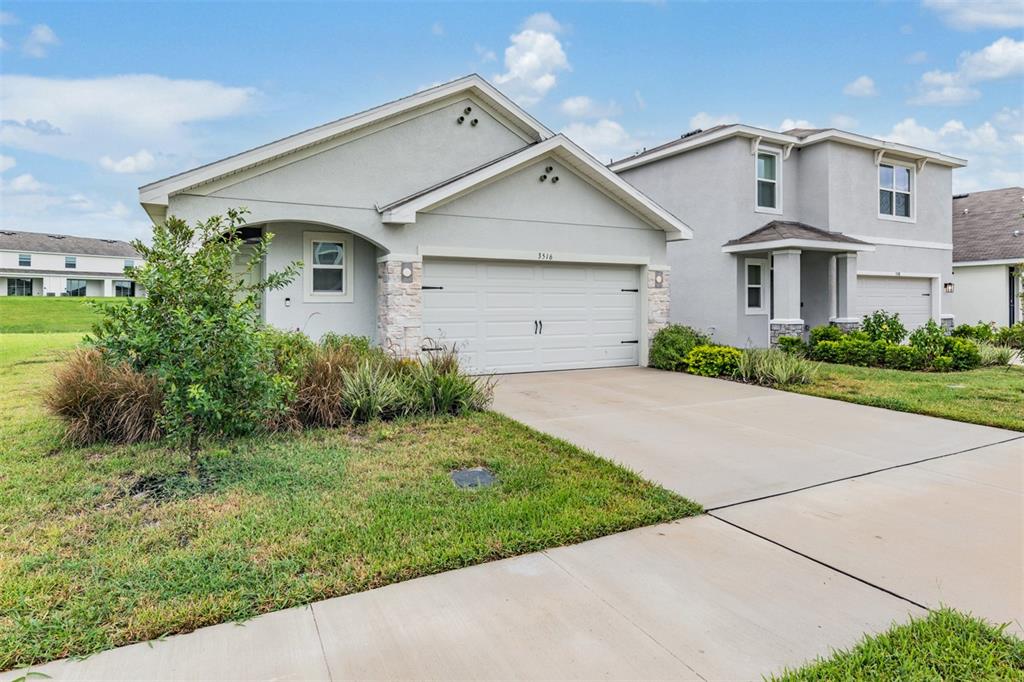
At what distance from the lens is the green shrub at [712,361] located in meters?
12.4

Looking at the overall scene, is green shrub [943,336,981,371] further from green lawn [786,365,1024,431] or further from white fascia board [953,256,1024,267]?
white fascia board [953,256,1024,267]

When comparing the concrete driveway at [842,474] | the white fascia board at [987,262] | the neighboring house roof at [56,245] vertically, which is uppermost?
the neighboring house roof at [56,245]

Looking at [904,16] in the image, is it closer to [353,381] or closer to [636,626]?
[353,381]

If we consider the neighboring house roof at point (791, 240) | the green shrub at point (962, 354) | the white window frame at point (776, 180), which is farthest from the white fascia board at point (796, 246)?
the green shrub at point (962, 354)

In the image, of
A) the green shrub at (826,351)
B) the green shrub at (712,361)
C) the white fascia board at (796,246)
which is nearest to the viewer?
the green shrub at (712,361)

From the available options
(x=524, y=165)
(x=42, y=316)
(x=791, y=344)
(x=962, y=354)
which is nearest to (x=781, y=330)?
(x=791, y=344)

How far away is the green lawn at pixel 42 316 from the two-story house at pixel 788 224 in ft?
75.9

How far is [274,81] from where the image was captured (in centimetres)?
1445

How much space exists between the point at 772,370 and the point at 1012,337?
1039 centimetres

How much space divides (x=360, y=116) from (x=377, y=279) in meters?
3.18

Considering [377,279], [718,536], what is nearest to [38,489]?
[718,536]

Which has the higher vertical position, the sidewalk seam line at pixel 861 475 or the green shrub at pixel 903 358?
the green shrub at pixel 903 358

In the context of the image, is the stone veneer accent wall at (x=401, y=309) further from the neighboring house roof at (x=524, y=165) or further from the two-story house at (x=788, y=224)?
the two-story house at (x=788, y=224)

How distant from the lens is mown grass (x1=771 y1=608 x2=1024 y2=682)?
2.62 metres
